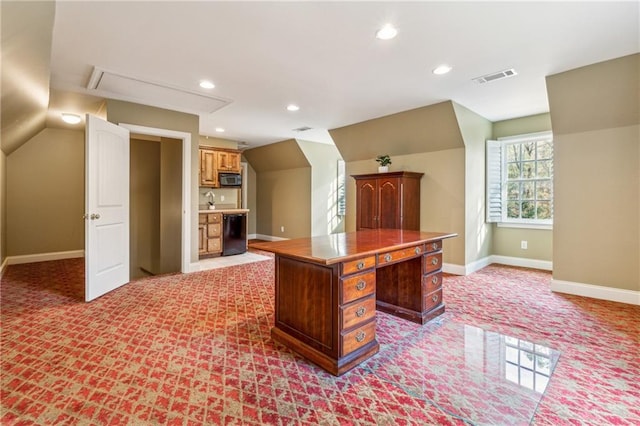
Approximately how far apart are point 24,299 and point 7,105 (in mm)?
2231

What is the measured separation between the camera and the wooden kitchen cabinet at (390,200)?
4.95 metres

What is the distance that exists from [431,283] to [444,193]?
8.09 ft

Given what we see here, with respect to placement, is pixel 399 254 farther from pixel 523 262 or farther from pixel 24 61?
pixel 523 262

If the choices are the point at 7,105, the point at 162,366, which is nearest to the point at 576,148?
the point at 162,366

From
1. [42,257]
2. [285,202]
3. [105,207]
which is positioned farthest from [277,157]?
[42,257]

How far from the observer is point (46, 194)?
229 inches

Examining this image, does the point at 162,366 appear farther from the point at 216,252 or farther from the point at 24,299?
the point at 216,252

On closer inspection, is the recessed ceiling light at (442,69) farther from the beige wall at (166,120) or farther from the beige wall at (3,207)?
the beige wall at (3,207)

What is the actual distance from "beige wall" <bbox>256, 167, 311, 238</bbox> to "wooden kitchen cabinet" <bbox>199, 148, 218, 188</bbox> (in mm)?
2223

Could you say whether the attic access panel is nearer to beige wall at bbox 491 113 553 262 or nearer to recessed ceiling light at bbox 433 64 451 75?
recessed ceiling light at bbox 433 64 451 75

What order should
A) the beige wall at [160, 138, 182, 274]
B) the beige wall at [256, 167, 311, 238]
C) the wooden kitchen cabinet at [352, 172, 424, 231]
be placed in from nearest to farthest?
the wooden kitchen cabinet at [352, 172, 424, 231]
the beige wall at [160, 138, 182, 274]
the beige wall at [256, 167, 311, 238]

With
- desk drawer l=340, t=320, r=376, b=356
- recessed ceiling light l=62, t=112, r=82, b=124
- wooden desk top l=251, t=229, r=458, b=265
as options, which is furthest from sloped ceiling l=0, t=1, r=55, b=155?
desk drawer l=340, t=320, r=376, b=356

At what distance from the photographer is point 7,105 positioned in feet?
10.9

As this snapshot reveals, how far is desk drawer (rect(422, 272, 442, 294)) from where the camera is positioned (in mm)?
2895
